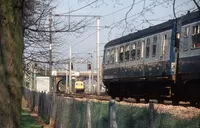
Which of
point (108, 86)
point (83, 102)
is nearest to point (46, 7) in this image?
point (83, 102)

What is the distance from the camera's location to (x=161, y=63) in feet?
62.7

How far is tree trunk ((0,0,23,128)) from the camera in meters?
7.32

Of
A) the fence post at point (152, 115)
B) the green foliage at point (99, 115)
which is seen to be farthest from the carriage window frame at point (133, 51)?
the fence post at point (152, 115)

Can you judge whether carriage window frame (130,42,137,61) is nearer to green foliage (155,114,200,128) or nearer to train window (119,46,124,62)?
train window (119,46,124,62)

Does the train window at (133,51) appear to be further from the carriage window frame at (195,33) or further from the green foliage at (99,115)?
the green foliage at (99,115)

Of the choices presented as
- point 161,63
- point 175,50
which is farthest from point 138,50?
point 175,50

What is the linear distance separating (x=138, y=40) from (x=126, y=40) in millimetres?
1616

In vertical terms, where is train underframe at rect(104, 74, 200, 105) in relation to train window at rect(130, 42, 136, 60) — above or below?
below

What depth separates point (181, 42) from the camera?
56.5 feet

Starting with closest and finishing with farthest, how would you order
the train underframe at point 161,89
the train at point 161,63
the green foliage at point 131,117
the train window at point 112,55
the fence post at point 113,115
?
the green foliage at point 131,117 → the fence post at point 113,115 → the train at point 161,63 → the train underframe at point 161,89 → the train window at point 112,55

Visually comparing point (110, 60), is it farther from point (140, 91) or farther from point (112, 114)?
point (112, 114)

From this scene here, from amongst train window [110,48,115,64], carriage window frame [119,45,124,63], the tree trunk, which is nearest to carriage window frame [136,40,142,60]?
carriage window frame [119,45,124,63]

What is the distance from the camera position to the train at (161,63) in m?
16.4

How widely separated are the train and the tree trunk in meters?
7.02
